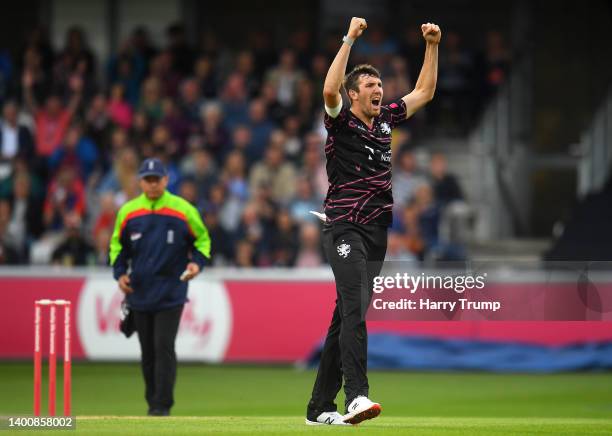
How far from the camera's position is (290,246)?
20.3 meters

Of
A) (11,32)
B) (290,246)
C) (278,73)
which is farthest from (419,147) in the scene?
(11,32)

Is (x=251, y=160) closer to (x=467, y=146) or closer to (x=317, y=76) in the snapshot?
(x=317, y=76)

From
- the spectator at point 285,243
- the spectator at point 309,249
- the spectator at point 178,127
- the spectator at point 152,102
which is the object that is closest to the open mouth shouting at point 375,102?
the spectator at point 309,249

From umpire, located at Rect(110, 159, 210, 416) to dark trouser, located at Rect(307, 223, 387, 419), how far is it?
3.00 metres

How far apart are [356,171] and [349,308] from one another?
3.19 feet

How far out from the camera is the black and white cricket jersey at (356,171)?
32.6 feet

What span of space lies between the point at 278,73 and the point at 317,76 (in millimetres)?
649

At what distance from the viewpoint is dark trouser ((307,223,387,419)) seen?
969 centimetres

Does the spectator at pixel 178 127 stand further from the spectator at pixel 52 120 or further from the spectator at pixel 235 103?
the spectator at pixel 52 120

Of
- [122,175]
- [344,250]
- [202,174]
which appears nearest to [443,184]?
[202,174]

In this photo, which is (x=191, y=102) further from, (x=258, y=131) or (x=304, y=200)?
(x=304, y=200)

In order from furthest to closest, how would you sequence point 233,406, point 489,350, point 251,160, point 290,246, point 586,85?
point 586,85 < point 251,160 < point 290,246 < point 489,350 < point 233,406

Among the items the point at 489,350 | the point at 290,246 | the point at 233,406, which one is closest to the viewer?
the point at 233,406

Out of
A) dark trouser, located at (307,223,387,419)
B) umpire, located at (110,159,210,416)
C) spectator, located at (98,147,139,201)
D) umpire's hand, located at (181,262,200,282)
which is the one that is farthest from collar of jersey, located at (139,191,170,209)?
spectator, located at (98,147,139,201)
